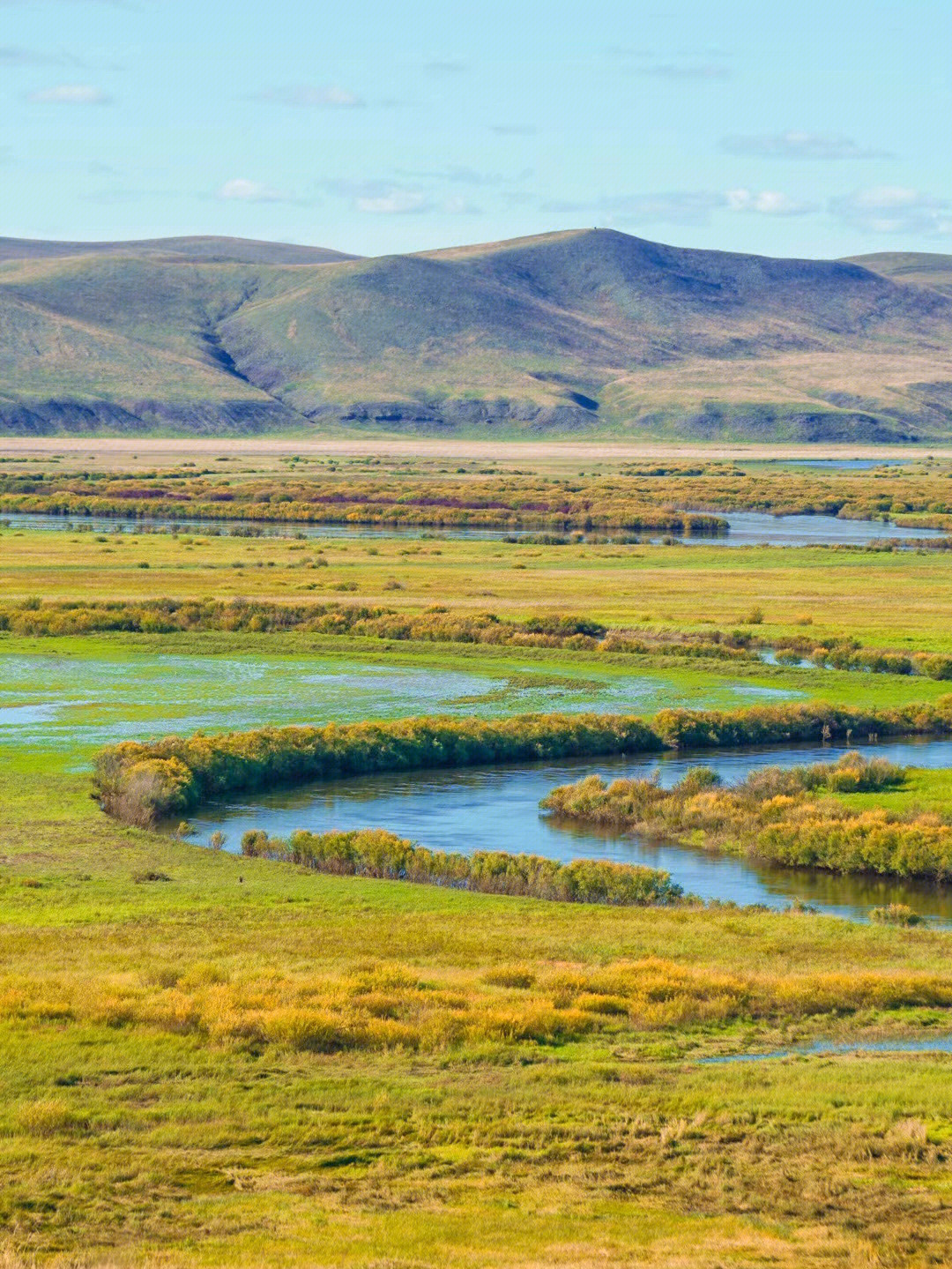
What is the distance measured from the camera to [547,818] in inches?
1496

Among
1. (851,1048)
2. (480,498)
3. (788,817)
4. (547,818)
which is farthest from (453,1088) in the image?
(480,498)

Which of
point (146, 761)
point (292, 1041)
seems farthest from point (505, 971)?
point (146, 761)

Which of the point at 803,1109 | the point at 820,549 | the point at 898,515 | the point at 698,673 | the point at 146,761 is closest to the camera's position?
the point at 803,1109

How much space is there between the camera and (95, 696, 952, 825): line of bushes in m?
38.5

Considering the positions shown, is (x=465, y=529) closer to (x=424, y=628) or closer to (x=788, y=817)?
(x=424, y=628)

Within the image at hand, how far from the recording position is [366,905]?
2839 centimetres

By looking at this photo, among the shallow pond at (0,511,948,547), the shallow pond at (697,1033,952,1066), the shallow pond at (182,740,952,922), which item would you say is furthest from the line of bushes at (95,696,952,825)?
the shallow pond at (0,511,948,547)

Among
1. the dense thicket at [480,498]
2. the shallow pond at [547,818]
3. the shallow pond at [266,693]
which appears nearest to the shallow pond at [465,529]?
the dense thicket at [480,498]

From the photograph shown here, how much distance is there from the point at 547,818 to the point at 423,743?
21.9 ft

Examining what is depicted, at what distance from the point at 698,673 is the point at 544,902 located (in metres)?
28.1

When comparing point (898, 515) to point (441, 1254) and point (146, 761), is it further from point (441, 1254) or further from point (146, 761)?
point (441, 1254)

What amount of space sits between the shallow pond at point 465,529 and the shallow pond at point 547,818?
5958 cm

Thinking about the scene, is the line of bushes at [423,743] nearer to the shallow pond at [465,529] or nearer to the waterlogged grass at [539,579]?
the waterlogged grass at [539,579]

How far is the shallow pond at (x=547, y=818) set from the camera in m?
32.5
